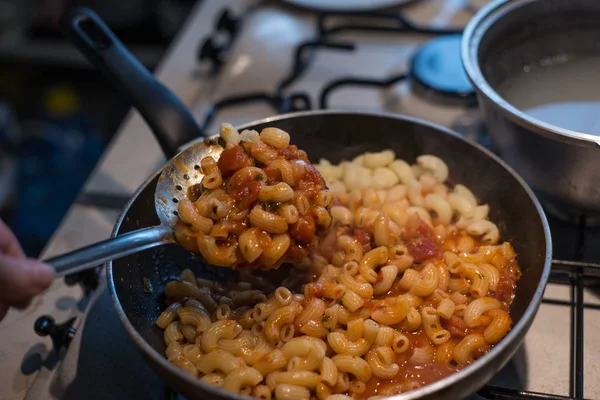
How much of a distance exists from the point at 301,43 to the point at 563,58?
0.84m

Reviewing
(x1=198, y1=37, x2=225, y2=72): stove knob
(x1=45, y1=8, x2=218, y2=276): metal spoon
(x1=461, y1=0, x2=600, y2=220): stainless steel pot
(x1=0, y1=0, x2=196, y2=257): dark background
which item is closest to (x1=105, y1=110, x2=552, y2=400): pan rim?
(x1=461, y1=0, x2=600, y2=220): stainless steel pot

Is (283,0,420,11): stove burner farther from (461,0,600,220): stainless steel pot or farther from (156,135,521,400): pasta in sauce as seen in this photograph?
(156,135,521,400): pasta in sauce

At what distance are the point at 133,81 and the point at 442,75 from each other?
38.5 inches

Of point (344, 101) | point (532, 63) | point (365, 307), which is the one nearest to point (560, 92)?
point (532, 63)

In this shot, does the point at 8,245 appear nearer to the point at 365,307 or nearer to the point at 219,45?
the point at 365,307

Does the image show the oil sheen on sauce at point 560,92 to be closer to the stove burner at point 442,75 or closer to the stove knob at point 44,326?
the stove burner at point 442,75

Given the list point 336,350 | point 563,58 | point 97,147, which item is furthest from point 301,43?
point 97,147

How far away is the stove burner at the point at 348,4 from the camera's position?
219cm

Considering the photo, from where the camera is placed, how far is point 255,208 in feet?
3.84

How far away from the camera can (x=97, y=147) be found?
119 inches

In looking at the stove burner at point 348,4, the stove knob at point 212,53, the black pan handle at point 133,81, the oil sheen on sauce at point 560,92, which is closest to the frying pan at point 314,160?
the black pan handle at point 133,81

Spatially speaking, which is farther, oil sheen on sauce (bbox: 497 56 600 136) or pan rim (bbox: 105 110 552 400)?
oil sheen on sauce (bbox: 497 56 600 136)

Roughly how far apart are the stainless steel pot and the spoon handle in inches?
30.8

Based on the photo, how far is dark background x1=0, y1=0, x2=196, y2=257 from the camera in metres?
2.77
